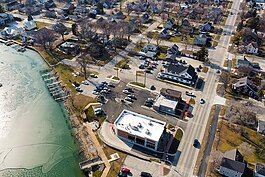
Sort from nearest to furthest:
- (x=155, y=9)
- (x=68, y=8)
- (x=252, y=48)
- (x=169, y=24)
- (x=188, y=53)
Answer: (x=188, y=53)
(x=252, y=48)
(x=169, y=24)
(x=68, y=8)
(x=155, y=9)

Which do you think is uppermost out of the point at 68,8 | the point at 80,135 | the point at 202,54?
A: the point at 68,8

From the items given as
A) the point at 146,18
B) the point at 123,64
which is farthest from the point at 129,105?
the point at 146,18

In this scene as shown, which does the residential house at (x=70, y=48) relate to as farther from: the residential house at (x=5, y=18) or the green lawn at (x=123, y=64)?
the residential house at (x=5, y=18)

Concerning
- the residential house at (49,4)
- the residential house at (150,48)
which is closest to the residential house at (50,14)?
the residential house at (49,4)

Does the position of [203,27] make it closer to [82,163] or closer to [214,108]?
[214,108]

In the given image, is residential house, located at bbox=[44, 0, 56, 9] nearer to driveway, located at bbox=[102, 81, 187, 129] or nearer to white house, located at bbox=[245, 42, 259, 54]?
driveway, located at bbox=[102, 81, 187, 129]

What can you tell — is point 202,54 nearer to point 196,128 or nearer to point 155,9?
point 196,128

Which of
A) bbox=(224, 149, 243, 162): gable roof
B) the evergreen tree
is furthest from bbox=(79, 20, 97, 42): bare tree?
bbox=(224, 149, 243, 162): gable roof
